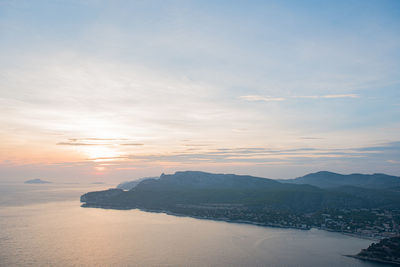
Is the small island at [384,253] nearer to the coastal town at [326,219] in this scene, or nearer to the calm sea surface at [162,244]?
the calm sea surface at [162,244]

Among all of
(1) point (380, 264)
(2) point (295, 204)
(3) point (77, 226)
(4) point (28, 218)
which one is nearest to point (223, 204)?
(2) point (295, 204)

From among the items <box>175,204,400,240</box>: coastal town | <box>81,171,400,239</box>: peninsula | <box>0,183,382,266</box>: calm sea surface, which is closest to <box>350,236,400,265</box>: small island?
<box>0,183,382,266</box>: calm sea surface

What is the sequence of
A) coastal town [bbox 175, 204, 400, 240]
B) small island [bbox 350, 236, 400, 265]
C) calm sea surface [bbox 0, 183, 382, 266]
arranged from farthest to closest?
coastal town [bbox 175, 204, 400, 240] < small island [bbox 350, 236, 400, 265] < calm sea surface [bbox 0, 183, 382, 266]

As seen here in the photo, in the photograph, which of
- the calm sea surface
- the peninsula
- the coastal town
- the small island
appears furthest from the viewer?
the peninsula

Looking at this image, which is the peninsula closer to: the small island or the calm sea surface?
the calm sea surface

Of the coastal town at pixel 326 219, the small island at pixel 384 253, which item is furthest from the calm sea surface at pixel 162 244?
the coastal town at pixel 326 219

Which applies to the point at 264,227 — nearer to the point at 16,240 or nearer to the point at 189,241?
the point at 189,241
